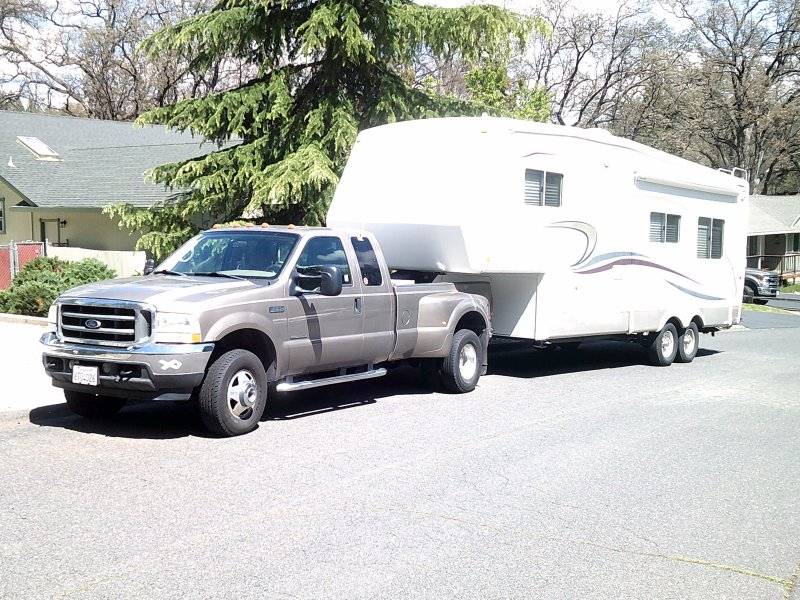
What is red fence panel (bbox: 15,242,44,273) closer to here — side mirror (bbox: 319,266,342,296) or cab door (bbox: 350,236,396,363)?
cab door (bbox: 350,236,396,363)

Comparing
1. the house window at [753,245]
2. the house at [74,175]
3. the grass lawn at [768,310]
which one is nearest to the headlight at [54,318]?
the house at [74,175]

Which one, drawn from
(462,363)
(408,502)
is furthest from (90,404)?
(462,363)

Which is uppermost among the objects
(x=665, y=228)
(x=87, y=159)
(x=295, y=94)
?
(x=295, y=94)

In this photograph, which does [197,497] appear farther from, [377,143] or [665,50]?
[665,50]

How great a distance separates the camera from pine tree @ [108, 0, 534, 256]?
16641mm

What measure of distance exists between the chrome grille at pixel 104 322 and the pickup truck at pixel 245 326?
0.04 feet

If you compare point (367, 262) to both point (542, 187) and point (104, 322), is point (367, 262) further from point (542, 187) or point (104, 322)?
point (542, 187)

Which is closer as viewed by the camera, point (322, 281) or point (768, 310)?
point (322, 281)

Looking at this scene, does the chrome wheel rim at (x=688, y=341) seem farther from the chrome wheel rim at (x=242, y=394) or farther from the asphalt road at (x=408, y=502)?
the chrome wheel rim at (x=242, y=394)

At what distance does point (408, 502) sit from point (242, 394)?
2677 millimetres

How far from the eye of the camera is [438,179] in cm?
1195

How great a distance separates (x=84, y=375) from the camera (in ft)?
27.5

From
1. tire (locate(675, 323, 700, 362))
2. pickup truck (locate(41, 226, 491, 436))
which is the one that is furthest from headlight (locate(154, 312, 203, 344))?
tire (locate(675, 323, 700, 362))

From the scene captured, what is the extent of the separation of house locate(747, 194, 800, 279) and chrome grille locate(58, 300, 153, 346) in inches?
1796
